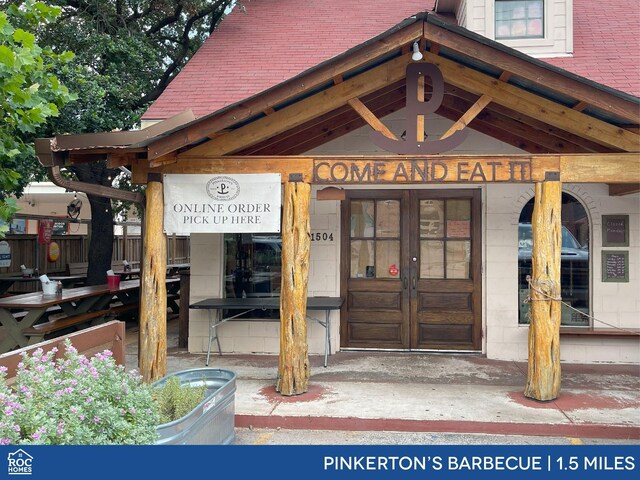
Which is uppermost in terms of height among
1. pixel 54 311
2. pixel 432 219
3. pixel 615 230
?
pixel 432 219

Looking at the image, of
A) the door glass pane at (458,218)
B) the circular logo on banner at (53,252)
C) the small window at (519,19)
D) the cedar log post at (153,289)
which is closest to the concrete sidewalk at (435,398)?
the cedar log post at (153,289)

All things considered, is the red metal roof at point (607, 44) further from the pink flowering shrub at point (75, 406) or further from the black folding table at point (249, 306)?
the pink flowering shrub at point (75, 406)

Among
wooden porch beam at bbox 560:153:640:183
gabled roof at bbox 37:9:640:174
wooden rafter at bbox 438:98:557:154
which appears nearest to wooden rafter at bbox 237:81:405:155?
wooden rafter at bbox 438:98:557:154

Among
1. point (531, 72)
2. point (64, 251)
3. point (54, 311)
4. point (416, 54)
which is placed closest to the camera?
point (531, 72)

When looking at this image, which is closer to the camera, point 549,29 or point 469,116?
point 469,116

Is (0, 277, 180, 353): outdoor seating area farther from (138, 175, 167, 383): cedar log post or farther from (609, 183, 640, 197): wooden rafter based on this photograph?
(609, 183, 640, 197): wooden rafter

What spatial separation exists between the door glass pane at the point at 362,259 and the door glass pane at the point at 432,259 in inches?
30.7

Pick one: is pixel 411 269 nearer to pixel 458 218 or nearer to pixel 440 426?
pixel 458 218

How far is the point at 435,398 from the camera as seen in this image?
6.10m

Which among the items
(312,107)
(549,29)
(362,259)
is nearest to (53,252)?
(362,259)

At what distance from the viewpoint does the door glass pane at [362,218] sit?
8438 millimetres

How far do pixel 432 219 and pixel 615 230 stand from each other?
2653mm

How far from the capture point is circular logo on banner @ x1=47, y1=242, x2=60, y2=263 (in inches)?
547

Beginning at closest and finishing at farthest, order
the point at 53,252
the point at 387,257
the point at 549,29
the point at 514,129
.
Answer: the point at 514,129
the point at 387,257
the point at 549,29
the point at 53,252
